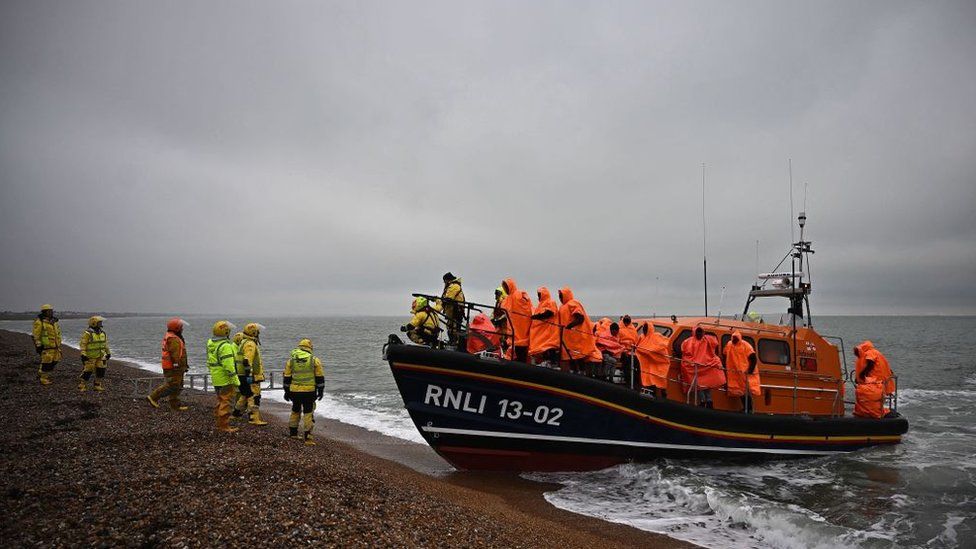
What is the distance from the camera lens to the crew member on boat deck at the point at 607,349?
25.1 feet

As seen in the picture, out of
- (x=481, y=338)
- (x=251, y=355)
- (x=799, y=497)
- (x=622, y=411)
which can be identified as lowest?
(x=799, y=497)

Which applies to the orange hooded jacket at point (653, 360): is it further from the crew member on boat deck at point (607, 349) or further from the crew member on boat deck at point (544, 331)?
the crew member on boat deck at point (544, 331)

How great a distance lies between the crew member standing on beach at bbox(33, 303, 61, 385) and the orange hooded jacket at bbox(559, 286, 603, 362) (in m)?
10.3

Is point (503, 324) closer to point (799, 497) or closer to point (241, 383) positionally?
point (241, 383)

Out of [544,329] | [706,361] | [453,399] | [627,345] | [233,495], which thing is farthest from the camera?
[627,345]

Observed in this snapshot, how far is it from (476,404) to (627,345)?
273 cm

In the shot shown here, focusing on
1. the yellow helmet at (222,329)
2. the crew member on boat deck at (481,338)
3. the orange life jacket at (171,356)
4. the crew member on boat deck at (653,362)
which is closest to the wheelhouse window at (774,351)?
the crew member on boat deck at (653,362)

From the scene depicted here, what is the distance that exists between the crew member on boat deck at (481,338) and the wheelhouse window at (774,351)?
4699 millimetres

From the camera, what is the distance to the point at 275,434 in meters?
7.64

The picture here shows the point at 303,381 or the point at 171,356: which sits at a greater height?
the point at 171,356

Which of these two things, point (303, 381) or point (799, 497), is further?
point (303, 381)

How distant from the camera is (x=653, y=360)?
7.83 meters

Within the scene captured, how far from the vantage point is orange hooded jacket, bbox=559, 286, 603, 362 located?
277 inches

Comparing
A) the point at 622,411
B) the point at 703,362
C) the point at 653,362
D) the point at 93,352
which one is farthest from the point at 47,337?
the point at 703,362
